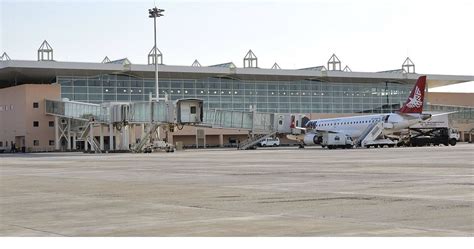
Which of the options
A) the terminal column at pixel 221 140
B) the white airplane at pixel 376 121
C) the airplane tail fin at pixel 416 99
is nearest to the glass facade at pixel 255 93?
the terminal column at pixel 221 140

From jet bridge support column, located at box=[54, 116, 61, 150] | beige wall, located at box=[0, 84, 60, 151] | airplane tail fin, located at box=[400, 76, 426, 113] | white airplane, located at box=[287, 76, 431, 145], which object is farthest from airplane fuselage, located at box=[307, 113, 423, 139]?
beige wall, located at box=[0, 84, 60, 151]

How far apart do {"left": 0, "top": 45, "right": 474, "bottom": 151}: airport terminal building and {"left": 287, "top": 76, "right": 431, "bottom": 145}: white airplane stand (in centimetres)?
2924

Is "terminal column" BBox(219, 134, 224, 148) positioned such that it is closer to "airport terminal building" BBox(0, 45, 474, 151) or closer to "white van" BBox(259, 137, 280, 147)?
"airport terminal building" BBox(0, 45, 474, 151)

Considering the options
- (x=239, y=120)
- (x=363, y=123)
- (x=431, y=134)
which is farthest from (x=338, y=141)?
(x=431, y=134)

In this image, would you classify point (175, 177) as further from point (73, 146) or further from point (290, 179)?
point (73, 146)

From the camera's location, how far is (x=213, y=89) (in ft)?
440

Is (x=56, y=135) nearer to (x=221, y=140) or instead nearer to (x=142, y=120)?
(x=142, y=120)

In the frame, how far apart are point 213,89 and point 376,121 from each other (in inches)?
1887

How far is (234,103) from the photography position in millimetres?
136250

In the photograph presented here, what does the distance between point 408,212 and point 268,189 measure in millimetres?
7786

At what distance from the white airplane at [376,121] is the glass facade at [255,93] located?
34917 mm

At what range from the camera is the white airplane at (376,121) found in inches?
3558

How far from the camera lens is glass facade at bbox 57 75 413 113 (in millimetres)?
123562
